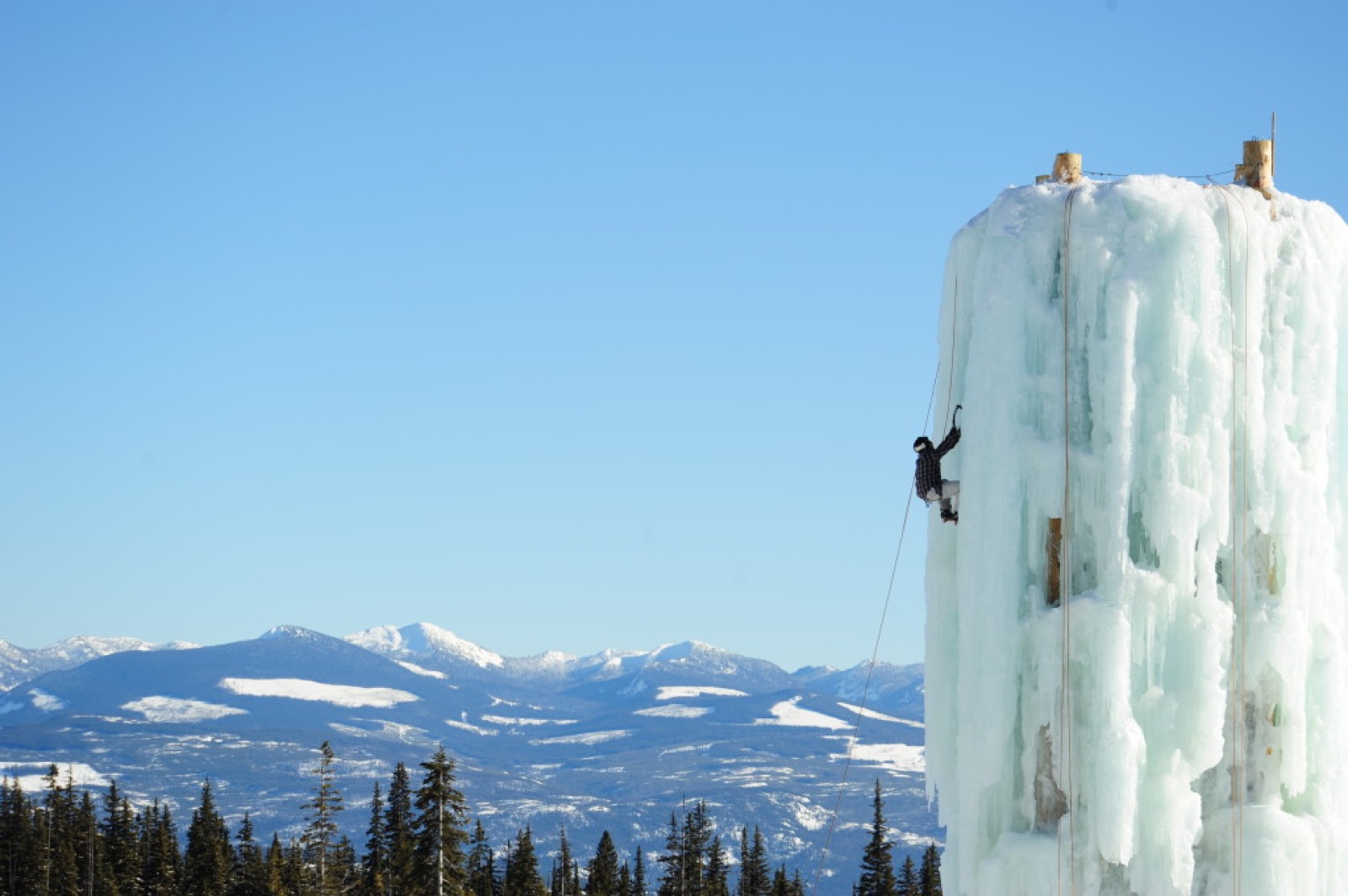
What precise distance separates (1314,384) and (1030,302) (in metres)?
2.78

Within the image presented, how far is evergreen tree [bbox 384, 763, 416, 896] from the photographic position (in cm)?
9312

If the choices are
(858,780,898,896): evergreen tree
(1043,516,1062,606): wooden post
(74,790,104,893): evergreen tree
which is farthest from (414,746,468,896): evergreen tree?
(1043,516,1062,606): wooden post

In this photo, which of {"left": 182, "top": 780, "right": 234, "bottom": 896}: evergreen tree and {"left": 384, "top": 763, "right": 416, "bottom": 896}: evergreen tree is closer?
{"left": 384, "top": 763, "right": 416, "bottom": 896}: evergreen tree

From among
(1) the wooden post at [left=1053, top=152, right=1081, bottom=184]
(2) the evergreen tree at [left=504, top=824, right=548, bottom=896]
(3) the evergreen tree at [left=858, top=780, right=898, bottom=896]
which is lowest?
(2) the evergreen tree at [left=504, top=824, right=548, bottom=896]

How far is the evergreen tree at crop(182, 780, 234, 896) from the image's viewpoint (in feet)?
336

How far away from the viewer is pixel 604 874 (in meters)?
114

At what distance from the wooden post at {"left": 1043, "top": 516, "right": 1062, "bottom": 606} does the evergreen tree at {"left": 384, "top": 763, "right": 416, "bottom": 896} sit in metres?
74.4

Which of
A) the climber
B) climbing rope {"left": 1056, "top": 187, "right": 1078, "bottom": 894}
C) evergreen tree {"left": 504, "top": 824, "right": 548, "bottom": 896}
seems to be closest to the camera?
climbing rope {"left": 1056, "top": 187, "right": 1078, "bottom": 894}

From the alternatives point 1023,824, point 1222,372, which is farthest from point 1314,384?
point 1023,824

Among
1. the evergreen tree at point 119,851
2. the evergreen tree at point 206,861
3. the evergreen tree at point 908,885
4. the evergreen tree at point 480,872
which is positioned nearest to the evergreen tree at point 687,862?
the evergreen tree at point 480,872

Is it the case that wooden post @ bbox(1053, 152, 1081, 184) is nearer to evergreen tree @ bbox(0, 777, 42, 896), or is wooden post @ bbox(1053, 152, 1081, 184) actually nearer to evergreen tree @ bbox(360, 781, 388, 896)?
evergreen tree @ bbox(360, 781, 388, 896)

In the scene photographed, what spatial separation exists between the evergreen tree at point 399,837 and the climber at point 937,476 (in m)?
73.4

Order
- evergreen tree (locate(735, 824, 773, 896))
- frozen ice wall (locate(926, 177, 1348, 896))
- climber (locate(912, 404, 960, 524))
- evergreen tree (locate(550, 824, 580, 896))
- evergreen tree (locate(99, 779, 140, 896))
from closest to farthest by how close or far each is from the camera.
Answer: frozen ice wall (locate(926, 177, 1348, 896)) < climber (locate(912, 404, 960, 524)) < evergreen tree (locate(99, 779, 140, 896)) < evergreen tree (locate(550, 824, 580, 896)) < evergreen tree (locate(735, 824, 773, 896))

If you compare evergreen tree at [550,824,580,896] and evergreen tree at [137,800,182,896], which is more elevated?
evergreen tree at [137,800,182,896]
